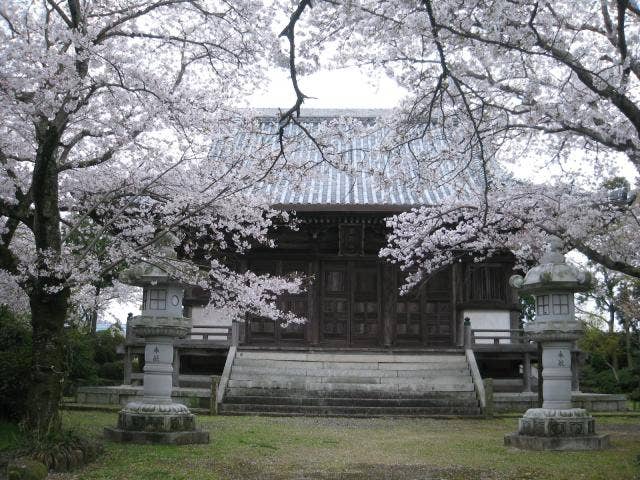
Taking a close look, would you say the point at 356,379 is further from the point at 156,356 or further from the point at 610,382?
the point at 610,382

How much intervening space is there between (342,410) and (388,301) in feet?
16.3

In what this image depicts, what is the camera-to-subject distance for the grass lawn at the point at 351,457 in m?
7.67

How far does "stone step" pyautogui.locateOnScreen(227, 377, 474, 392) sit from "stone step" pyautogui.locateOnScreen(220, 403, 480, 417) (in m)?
0.91

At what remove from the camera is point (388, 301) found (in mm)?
19047

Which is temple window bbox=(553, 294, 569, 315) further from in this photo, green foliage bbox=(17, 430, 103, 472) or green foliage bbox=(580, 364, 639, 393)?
green foliage bbox=(580, 364, 639, 393)

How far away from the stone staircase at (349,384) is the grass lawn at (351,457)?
7.69ft

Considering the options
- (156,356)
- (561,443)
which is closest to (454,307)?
(561,443)

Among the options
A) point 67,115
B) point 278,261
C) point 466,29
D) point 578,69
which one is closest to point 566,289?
point 578,69

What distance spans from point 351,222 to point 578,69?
11.1 metres

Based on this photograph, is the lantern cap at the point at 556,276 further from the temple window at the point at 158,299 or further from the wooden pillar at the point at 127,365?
the wooden pillar at the point at 127,365

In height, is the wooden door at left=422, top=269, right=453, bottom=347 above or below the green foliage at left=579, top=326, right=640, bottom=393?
above

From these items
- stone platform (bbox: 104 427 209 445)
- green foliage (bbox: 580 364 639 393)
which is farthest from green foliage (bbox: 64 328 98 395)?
green foliage (bbox: 580 364 639 393)

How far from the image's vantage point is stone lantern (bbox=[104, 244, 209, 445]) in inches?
390

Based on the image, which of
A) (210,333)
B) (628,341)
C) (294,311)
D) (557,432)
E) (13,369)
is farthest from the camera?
(628,341)
